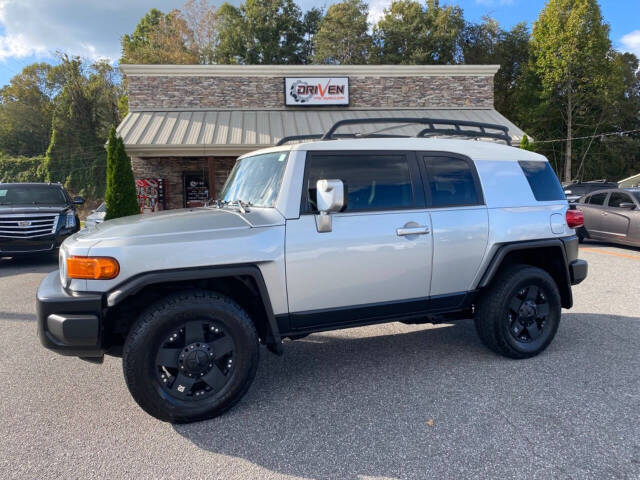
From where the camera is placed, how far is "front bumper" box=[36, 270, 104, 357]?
282 centimetres

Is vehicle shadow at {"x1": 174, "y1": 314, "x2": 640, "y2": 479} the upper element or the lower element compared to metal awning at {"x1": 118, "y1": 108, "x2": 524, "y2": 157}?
lower

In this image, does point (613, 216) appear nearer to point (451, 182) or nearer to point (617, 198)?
point (617, 198)

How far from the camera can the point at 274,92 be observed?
1641 cm

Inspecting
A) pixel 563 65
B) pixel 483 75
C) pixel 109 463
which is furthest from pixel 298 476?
pixel 563 65

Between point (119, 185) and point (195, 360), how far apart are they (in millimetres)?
9964

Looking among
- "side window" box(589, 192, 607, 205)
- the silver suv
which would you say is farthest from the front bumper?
"side window" box(589, 192, 607, 205)

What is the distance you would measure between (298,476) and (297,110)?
49.8 ft

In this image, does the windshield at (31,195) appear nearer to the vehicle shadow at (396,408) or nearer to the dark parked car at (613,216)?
the vehicle shadow at (396,408)

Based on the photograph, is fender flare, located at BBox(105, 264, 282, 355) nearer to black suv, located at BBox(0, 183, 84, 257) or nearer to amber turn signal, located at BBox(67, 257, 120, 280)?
amber turn signal, located at BBox(67, 257, 120, 280)

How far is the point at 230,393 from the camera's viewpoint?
3.10 metres

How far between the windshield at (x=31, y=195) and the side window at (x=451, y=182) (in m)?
9.54

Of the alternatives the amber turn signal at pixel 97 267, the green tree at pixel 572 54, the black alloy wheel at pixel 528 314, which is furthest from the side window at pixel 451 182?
the green tree at pixel 572 54

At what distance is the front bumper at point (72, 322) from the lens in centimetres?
282

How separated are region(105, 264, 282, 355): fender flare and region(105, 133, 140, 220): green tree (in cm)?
956
